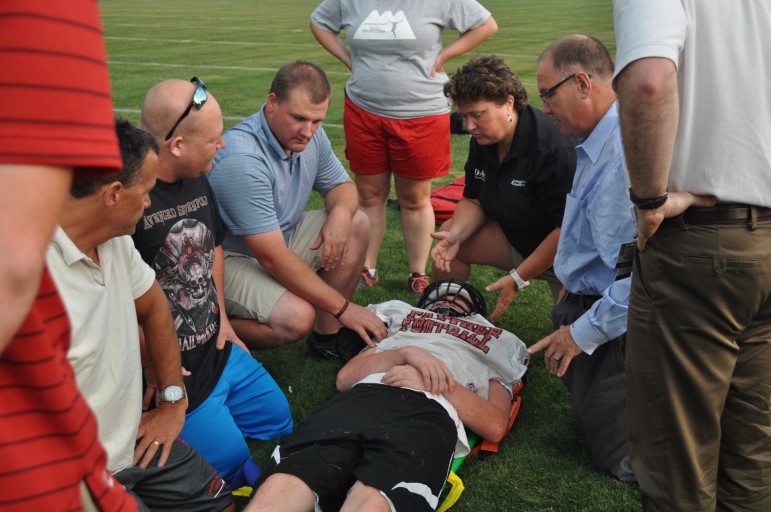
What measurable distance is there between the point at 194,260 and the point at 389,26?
2.82m

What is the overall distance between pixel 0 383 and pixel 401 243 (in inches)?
229

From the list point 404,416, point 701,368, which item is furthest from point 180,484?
point 701,368

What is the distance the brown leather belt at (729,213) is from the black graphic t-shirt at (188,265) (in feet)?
7.26

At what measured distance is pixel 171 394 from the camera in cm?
329

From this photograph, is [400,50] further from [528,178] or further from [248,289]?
[248,289]

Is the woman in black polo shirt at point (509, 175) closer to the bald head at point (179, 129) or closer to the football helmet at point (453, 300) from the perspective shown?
the football helmet at point (453, 300)

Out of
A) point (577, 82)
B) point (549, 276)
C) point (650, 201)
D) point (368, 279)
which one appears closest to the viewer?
point (650, 201)

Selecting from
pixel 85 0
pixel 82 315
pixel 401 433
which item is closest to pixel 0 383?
pixel 85 0

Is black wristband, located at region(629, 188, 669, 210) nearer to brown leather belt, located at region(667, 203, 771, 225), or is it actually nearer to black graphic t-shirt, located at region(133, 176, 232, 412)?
brown leather belt, located at region(667, 203, 771, 225)

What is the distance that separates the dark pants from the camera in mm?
3621

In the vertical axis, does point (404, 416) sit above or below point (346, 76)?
above

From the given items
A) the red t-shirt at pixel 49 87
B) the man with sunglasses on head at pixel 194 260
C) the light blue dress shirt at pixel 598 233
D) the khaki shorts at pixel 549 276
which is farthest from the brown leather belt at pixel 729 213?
the khaki shorts at pixel 549 276

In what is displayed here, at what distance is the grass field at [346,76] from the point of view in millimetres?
3604

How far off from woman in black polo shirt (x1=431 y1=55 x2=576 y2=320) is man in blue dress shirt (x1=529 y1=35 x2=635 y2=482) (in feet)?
2.10
